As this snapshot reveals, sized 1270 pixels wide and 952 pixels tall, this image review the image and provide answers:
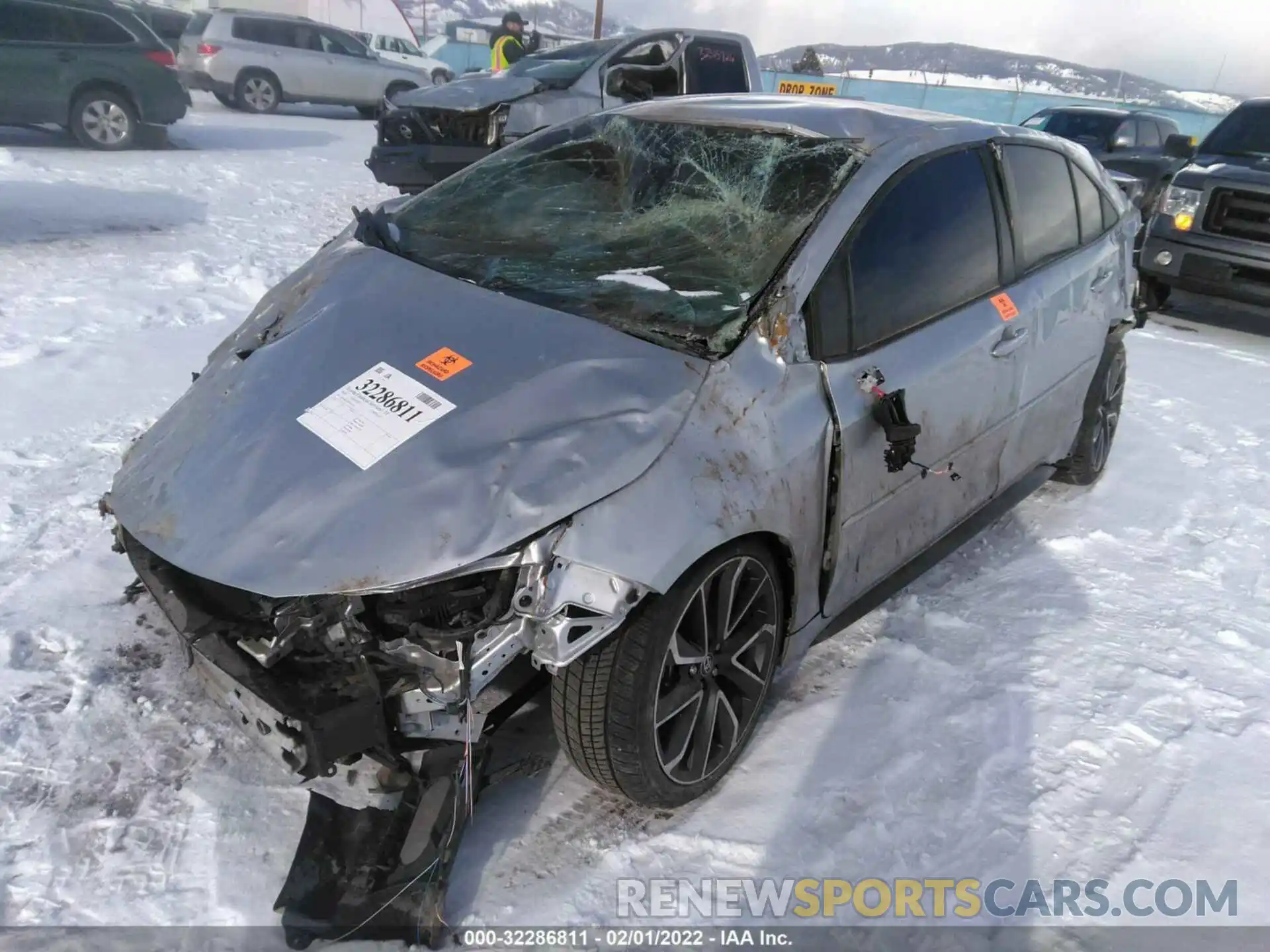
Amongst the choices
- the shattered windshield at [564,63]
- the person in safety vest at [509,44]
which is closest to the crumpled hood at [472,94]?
the shattered windshield at [564,63]

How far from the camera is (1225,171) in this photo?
306 inches

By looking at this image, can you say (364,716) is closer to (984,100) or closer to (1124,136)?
(1124,136)

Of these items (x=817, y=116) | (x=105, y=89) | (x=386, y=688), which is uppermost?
(x=817, y=116)

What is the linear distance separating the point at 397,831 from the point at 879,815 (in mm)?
1311

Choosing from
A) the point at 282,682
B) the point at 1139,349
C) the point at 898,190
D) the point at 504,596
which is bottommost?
the point at 1139,349

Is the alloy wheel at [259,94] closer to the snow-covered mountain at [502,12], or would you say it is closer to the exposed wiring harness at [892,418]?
the exposed wiring harness at [892,418]

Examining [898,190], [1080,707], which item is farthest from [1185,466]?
[898,190]

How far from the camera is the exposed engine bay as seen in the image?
2062 millimetres

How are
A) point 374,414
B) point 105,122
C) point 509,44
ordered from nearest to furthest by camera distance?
point 374,414, point 105,122, point 509,44

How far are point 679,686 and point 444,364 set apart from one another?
1073 mm

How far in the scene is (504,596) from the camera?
6.96 ft

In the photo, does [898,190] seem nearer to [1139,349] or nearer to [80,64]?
[1139,349]

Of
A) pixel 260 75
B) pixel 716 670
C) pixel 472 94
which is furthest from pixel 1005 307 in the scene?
pixel 260 75

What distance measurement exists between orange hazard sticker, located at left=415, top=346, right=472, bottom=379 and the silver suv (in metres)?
13.5
